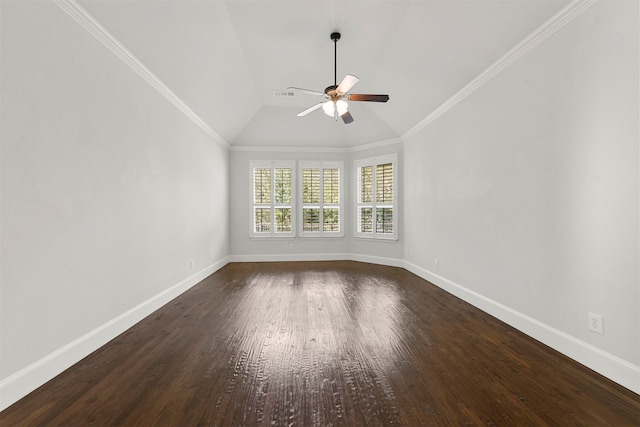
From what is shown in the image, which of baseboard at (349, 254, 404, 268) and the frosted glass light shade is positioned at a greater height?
the frosted glass light shade

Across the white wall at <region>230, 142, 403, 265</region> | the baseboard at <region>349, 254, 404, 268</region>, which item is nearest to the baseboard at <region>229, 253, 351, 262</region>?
the white wall at <region>230, 142, 403, 265</region>

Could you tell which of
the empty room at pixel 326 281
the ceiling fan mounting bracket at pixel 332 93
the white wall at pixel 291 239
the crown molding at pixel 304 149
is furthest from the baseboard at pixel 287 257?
the ceiling fan mounting bracket at pixel 332 93

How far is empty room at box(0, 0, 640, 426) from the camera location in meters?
1.73

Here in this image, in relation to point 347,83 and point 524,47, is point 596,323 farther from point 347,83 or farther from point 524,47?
point 347,83

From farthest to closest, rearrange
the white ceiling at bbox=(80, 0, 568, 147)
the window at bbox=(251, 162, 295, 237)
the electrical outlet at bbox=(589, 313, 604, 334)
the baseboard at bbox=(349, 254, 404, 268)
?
the window at bbox=(251, 162, 295, 237) < the baseboard at bbox=(349, 254, 404, 268) < the white ceiling at bbox=(80, 0, 568, 147) < the electrical outlet at bbox=(589, 313, 604, 334)

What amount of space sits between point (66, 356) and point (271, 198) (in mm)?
4912

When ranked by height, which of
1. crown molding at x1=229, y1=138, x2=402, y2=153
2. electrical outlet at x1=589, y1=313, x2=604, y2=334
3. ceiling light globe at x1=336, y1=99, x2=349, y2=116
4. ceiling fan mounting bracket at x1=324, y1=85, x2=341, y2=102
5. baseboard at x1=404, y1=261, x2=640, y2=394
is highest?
crown molding at x1=229, y1=138, x2=402, y2=153

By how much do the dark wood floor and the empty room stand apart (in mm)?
18

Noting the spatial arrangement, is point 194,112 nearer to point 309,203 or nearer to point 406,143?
point 309,203

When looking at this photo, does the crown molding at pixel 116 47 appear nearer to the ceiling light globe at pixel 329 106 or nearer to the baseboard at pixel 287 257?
the ceiling light globe at pixel 329 106

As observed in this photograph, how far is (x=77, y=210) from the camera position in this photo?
2.22 meters

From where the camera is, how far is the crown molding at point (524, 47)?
2173mm

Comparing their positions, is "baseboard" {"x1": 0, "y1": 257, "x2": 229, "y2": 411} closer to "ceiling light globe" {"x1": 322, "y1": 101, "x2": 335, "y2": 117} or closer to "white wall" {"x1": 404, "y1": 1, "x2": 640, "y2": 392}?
"ceiling light globe" {"x1": 322, "y1": 101, "x2": 335, "y2": 117}

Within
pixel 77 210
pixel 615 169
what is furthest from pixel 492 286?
pixel 77 210
